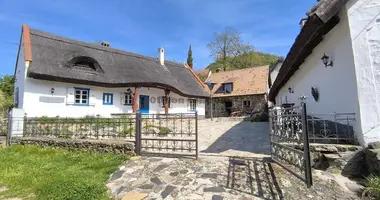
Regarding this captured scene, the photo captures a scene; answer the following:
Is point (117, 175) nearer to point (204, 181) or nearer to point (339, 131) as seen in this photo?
point (204, 181)

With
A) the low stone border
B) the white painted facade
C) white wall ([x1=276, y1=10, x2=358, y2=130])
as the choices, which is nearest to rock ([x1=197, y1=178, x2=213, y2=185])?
the low stone border

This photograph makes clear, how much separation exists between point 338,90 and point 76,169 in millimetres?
5915

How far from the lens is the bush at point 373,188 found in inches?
141

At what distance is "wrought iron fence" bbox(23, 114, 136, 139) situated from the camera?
296 inches

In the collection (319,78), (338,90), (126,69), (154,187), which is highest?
(126,69)

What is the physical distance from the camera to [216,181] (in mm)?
4191

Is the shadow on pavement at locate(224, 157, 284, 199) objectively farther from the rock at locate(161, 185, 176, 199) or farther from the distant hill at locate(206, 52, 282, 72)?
the distant hill at locate(206, 52, 282, 72)

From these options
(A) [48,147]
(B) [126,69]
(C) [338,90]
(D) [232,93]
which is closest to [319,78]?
(C) [338,90]

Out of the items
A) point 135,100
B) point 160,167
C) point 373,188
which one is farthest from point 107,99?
point 373,188

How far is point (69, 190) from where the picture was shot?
3.76 metres

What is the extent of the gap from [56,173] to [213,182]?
3173 millimetres

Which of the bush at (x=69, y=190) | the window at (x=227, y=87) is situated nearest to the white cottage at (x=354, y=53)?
the bush at (x=69, y=190)

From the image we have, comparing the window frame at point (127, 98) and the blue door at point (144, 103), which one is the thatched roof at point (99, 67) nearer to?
the window frame at point (127, 98)

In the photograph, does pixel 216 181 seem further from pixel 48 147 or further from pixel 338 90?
pixel 48 147
